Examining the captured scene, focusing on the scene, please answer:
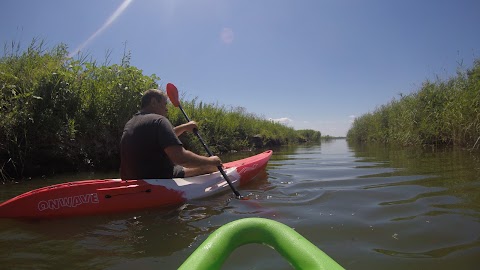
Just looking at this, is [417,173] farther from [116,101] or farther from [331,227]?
[116,101]

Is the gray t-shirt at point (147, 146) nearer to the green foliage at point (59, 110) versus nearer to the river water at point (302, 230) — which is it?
the river water at point (302, 230)

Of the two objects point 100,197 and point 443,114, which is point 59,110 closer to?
point 100,197

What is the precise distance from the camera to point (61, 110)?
538cm

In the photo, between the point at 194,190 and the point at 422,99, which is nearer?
the point at 194,190

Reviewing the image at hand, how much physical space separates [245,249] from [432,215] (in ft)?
5.41

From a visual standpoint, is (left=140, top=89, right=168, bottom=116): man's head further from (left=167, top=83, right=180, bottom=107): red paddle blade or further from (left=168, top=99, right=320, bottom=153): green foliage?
(left=168, top=99, right=320, bottom=153): green foliage

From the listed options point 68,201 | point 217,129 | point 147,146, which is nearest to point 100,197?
point 68,201

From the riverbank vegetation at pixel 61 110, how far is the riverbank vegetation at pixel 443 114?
7747mm

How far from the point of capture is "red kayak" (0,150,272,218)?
2818 millimetres

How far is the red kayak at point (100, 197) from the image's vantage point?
9.25 feet

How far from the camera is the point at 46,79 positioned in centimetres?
527

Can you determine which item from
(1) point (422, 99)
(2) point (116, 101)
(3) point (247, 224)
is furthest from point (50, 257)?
(1) point (422, 99)

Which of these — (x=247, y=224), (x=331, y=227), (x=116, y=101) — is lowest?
(x=331, y=227)

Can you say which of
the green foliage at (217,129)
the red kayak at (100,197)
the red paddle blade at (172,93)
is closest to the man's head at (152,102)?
the red kayak at (100,197)
